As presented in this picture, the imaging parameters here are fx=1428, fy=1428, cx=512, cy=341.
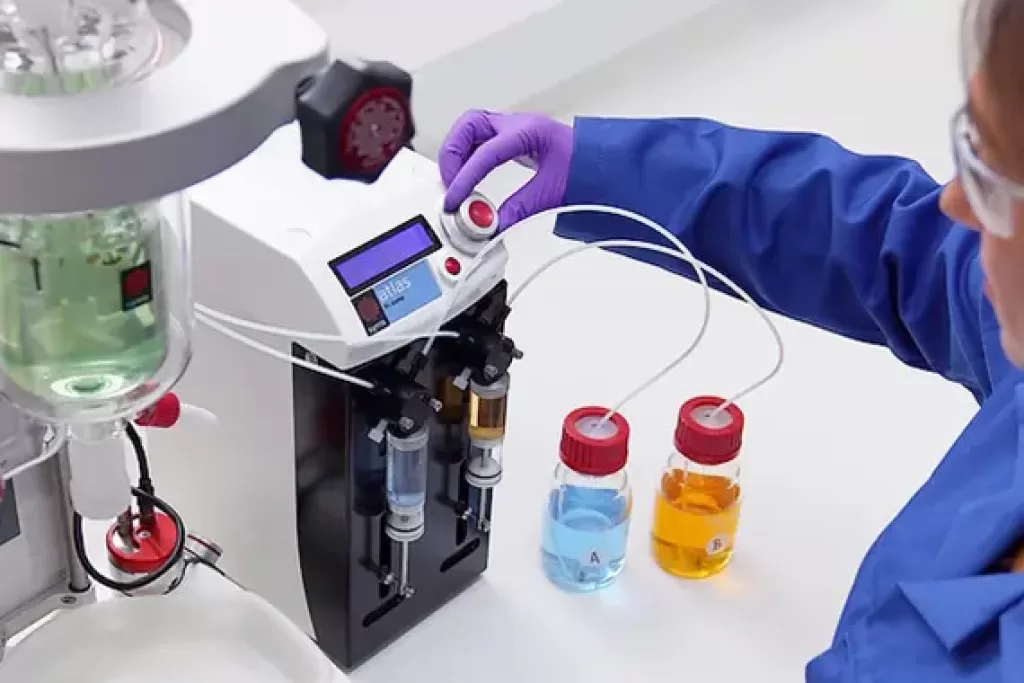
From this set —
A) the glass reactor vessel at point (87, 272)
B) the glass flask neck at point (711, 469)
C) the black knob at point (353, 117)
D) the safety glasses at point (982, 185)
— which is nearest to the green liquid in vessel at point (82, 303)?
the glass reactor vessel at point (87, 272)

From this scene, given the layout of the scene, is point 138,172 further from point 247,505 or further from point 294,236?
point 247,505

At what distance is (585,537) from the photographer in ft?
3.59

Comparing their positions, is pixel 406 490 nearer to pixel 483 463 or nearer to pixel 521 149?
pixel 483 463

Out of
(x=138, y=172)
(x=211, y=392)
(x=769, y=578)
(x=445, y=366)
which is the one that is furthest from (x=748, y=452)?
(x=138, y=172)

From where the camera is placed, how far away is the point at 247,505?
1.04 metres

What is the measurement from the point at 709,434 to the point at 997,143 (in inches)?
18.8

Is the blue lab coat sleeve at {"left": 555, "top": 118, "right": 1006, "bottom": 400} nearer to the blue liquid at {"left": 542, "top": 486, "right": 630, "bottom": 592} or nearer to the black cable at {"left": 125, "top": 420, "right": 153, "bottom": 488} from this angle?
the blue liquid at {"left": 542, "top": 486, "right": 630, "bottom": 592}

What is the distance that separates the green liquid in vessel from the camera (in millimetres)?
592

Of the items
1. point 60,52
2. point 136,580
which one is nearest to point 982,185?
point 60,52

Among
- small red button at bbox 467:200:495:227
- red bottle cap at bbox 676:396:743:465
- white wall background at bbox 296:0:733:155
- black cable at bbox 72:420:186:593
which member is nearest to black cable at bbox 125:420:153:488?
black cable at bbox 72:420:186:593

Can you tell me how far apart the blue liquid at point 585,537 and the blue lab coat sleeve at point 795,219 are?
192 mm

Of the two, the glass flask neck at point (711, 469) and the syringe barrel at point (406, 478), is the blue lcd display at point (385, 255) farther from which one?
the glass flask neck at point (711, 469)

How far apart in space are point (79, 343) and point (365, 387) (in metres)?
0.31

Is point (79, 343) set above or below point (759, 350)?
above
